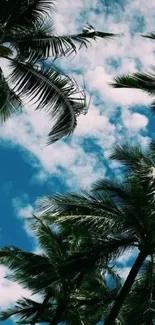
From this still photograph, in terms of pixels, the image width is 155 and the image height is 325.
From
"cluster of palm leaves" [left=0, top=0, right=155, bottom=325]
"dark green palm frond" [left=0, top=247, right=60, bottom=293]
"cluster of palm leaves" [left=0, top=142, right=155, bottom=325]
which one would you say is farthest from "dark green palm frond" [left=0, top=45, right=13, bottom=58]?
"dark green palm frond" [left=0, top=247, right=60, bottom=293]

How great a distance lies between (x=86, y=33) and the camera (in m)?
8.66

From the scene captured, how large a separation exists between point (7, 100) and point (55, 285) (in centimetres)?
739

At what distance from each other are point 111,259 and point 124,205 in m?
1.40

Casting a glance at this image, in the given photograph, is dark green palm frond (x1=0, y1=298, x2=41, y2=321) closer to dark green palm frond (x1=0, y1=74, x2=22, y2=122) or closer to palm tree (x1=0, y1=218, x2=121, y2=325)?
palm tree (x1=0, y1=218, x2=121, y2=325)

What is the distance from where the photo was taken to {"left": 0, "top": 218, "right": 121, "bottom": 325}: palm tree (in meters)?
13.5

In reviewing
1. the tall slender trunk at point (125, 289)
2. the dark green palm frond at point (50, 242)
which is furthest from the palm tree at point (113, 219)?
the dark green palm frond at point (50, 242)

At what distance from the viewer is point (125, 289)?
486 inches

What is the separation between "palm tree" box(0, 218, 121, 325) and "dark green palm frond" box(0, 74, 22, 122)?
5569mm

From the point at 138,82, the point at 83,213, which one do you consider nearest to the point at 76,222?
the point at 83,213

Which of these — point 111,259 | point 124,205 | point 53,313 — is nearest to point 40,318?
point 53,313

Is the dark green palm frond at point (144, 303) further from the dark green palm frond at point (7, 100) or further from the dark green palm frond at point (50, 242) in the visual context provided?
the dark green palm frond at point (7, 100)

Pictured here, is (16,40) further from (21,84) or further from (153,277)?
(153,277)

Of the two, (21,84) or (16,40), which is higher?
(16,40)

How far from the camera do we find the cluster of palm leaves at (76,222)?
8.62 metres
